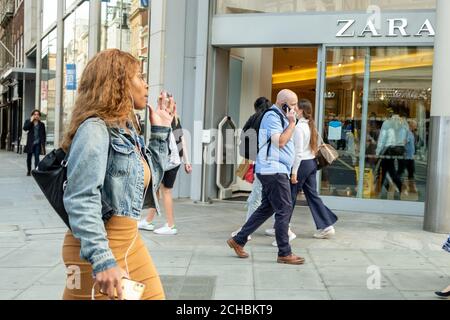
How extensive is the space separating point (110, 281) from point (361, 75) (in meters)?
8.50

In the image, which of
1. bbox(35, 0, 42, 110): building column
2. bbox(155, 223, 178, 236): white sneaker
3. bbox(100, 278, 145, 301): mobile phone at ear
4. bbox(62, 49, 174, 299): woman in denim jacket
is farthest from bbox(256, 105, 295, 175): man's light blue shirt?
bbox(35, 0, 42, 110): building column

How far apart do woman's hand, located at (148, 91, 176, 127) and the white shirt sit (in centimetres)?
406

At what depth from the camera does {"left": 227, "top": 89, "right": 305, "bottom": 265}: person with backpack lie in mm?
6027

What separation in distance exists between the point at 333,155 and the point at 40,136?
1060cm

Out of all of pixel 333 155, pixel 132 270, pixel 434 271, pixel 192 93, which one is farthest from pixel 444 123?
pixel 132 270

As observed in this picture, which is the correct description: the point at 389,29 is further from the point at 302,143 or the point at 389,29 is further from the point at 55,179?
the point at 55,179

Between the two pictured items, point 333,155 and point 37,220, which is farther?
point 37,220

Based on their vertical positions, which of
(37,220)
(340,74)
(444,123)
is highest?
(340,74)

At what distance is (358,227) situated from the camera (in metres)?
8.46

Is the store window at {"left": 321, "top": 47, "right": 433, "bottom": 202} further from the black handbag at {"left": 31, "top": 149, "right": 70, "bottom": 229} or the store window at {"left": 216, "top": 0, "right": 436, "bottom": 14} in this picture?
the black handbag at {"left": 31, "top": 149, "right": 70, "bottom": 229}

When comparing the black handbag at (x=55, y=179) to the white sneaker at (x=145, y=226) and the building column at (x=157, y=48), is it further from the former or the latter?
the building column at (x=157, y=48)

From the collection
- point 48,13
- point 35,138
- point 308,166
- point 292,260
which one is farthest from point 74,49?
point 292,260

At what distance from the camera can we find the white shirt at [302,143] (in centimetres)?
705
